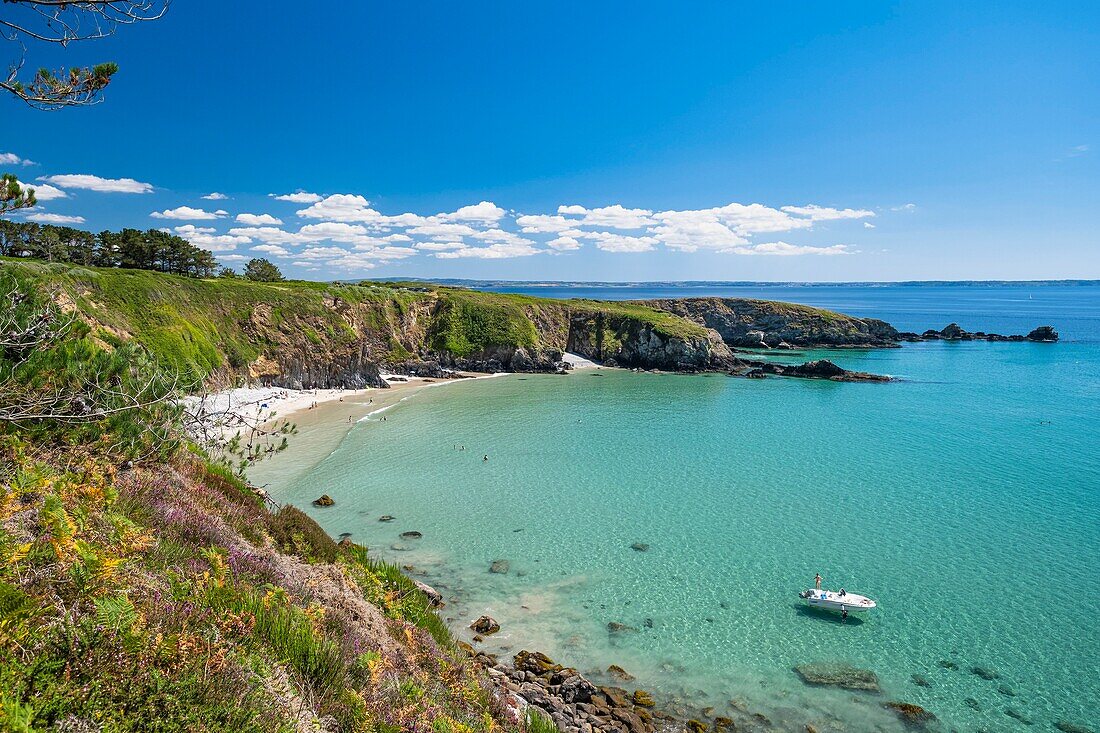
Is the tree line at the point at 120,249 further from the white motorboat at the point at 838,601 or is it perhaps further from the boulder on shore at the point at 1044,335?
the boulder on shore at the point at 1044,335

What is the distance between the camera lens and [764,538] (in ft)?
86.9

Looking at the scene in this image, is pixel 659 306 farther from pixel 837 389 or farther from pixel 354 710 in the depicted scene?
pixel 354 710

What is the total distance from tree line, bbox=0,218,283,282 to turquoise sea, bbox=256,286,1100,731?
37207mm

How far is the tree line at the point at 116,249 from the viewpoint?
51.3 meters

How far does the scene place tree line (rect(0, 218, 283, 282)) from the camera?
2021 inches

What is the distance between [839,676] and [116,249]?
80060mm

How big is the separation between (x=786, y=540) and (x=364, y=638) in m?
23.6

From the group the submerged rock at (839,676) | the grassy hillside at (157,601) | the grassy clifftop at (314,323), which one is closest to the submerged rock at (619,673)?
the submerged rock at (839,676)

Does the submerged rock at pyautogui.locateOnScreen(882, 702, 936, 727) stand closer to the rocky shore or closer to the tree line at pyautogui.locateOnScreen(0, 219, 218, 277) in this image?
the tree line at pyautogui.locateOnScreen(0, 219, 218, 277)

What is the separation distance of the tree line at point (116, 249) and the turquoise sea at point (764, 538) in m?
37.2

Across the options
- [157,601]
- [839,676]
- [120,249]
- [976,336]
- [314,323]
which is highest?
[120,249]

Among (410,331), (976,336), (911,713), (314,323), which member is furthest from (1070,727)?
(976,336)

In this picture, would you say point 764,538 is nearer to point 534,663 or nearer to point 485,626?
point 534,663

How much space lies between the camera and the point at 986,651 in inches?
716
